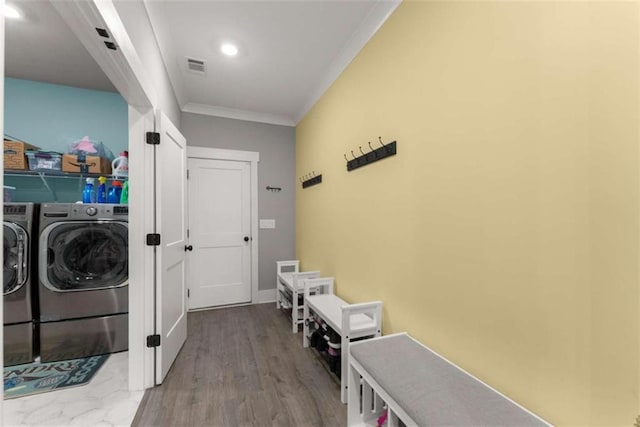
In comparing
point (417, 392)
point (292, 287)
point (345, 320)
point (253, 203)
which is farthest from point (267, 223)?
point (417, 392)

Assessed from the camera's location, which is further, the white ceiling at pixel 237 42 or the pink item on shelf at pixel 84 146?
the pink item on shelf at pixel 84 146

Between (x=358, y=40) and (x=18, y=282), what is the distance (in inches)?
129

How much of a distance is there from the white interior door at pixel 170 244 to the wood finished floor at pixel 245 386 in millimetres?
194

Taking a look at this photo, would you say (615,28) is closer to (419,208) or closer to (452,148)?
(452,148)

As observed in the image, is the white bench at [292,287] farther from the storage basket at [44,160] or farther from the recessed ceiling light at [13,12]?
the recessed ceiling light at [13,12]

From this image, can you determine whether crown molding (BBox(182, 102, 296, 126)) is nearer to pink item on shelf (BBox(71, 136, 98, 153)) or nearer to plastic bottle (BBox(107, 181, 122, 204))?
pink item on shelf (BBox(71, 136, 98, 153))

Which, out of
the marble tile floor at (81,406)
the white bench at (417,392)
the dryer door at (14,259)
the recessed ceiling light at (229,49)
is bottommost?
the marble tile floor at (81,406)

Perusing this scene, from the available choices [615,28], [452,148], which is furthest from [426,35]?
[615,28]

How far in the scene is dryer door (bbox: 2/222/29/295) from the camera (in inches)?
81.6

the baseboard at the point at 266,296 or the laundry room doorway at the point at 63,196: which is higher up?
the laundry room doorway at the point at 63,196

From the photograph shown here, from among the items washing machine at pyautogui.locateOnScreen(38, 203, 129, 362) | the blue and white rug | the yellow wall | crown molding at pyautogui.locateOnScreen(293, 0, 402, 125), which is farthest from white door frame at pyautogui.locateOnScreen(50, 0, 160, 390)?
the yellow wall

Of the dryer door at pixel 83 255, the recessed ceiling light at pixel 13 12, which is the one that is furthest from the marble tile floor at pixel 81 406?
the recessed ceiling light at pixel 13 12

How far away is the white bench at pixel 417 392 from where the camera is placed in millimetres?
978

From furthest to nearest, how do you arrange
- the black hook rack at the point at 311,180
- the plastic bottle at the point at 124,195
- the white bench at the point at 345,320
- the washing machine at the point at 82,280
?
the black hook rack at the point at 311,180
the plastic bottle at the point at 124,195
the washing machine at the point at 82,280
the white bench at the point at 345,320
